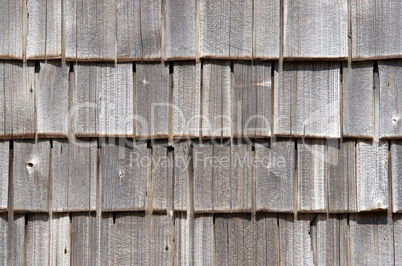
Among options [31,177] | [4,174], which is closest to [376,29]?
[31,177]

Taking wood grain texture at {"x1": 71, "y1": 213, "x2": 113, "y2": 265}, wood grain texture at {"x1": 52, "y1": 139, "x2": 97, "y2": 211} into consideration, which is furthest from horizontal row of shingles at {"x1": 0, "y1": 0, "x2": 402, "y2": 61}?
wood grain texture at {"x1": 71, "y1": 213, "x2": 113, "y2": 265}

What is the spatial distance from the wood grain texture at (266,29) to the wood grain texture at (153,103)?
53cm

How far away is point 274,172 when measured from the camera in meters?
1.83

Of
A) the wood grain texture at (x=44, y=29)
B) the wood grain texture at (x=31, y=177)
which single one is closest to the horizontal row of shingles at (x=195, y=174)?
the wood grain texture at (x=31, y=177)

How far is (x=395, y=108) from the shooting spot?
5.96 feet

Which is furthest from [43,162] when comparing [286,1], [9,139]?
[286,1]

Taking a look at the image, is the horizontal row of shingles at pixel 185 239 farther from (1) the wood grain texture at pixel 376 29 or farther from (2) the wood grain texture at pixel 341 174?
(1) the wood grain texture at pixel 376 29

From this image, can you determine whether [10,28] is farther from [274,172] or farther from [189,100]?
[274,172]

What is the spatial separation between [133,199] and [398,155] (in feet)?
4.89

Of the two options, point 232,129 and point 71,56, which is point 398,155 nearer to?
point 232,129

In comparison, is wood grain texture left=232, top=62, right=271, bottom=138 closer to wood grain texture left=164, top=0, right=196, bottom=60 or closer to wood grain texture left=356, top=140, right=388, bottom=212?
wood grain texture left=164, top=0, right=196, bottom=60

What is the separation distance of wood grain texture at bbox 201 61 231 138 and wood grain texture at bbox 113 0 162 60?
0.33 m

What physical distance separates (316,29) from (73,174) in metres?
1.56

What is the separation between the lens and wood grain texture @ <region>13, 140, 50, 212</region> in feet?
6.01
